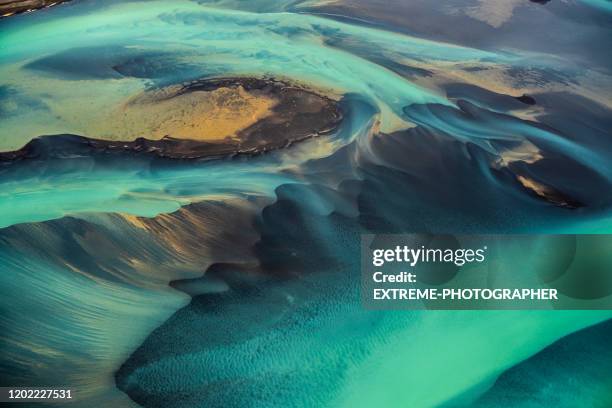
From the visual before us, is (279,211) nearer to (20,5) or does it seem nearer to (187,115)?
(187,115)

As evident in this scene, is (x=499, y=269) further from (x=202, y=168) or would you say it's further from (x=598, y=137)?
(x=202, y=168)

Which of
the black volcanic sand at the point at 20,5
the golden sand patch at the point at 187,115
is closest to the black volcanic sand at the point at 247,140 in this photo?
the golden sand patch at the point at 187,115

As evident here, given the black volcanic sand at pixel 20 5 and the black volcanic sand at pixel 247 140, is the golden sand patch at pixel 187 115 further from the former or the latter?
the black volcanic sand at pixel 20 5

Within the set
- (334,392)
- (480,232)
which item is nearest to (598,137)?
(480,232)

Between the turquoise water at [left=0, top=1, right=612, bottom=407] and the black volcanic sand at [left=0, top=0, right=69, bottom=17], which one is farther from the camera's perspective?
the black volcanic sand at [left=0, top=0, right=69, bottom=17]

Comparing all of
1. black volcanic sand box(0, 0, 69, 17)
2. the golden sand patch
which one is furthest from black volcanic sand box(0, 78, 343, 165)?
black volcanic sand box(0, 0, 69, 17)

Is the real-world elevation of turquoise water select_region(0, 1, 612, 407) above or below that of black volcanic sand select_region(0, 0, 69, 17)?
below

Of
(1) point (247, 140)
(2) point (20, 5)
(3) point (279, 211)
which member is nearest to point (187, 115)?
(1) point (247, 140)

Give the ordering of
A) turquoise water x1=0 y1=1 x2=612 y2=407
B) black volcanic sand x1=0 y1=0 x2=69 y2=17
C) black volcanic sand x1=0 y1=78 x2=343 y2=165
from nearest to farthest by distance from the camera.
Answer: turquoise water x1=0 y1=1 x2=612 y2=407, black volcanic sand x1=0 y1=78 x2=343 y2=165, black volcanic sand x1=0 y1=0 x2=69 y2=17

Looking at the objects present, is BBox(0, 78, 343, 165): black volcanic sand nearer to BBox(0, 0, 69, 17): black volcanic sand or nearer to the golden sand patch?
the golden sand patch
